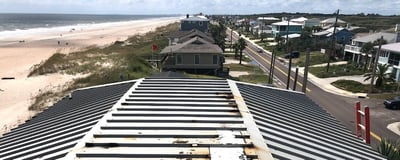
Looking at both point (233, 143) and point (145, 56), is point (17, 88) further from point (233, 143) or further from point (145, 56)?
point (233, 143)

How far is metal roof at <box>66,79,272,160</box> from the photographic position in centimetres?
662

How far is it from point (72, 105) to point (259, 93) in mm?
7001

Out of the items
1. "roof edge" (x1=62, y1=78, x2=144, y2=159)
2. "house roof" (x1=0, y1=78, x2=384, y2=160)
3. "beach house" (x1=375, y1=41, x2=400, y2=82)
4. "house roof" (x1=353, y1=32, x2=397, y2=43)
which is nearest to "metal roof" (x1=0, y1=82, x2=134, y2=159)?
"house roof" (x1=0, y1=78, x2=384, y2=160)

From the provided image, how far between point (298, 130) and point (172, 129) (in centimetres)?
370

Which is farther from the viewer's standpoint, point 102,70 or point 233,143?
point 102,70

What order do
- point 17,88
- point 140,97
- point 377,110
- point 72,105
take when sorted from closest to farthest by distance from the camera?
point 140,97 → point 72,105 → point 377,110 → point 17,88

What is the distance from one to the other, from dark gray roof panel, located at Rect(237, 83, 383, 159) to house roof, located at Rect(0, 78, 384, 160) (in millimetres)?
30

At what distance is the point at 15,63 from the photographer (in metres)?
60.4

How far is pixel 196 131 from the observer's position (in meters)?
7.66

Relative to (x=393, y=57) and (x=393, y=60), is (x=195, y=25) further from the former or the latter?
(x=393, y=60)

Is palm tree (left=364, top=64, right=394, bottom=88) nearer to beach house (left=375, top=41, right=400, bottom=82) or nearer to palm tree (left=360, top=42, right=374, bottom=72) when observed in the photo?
beach house (left=375, top=41, right=400, bottom=82)

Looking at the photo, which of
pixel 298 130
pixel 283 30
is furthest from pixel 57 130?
pixel 283 30

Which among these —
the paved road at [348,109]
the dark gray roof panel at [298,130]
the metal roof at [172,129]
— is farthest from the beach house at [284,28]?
the metal roof at [172,129]

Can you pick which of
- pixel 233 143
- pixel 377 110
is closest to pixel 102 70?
pixel 377 110
